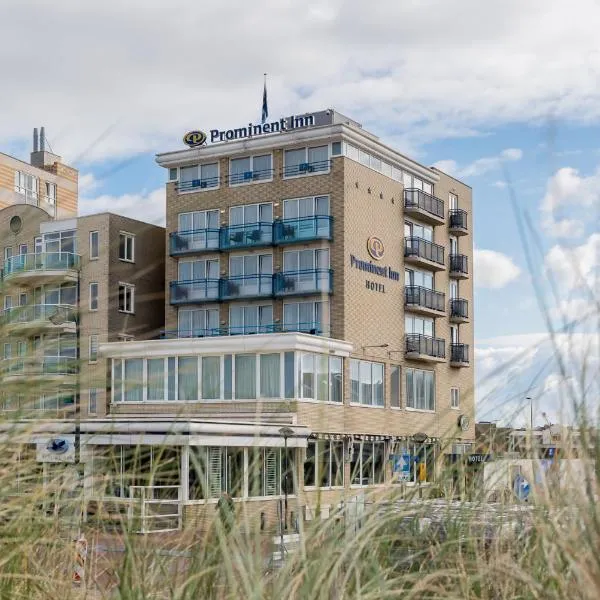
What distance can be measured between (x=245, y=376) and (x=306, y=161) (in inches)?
394

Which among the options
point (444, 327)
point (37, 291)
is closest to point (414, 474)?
point (37, 291)

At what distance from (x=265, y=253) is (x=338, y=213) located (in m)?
3.93

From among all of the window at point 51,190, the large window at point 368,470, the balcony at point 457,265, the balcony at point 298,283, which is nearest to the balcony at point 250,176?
the balcony at point 298,283

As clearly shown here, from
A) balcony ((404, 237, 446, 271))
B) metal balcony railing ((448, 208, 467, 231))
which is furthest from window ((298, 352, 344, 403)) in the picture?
metal balcony railing ((448, 208, 467, 231))

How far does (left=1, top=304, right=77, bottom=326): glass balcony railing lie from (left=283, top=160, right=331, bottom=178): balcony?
38.3 m

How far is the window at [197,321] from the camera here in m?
44.9

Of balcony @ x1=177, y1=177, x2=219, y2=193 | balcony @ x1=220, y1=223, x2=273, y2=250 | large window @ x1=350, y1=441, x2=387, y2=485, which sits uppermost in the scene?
balcony @ x1=177, y1=177, x2=219, y2=193

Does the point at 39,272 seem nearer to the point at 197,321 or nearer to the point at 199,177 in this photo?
the point at 197,321

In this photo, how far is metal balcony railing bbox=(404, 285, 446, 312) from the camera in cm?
4622

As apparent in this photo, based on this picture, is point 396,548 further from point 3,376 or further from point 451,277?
point 451,277

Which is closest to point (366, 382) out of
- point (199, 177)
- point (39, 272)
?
point (199, 177)

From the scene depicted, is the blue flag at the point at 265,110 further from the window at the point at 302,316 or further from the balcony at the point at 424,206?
the window at the point at 302,316

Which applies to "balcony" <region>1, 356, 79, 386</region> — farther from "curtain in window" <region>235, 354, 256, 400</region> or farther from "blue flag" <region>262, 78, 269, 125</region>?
"blue flag" <region>262, 78, 269, 125</region>

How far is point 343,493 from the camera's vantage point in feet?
11.5
